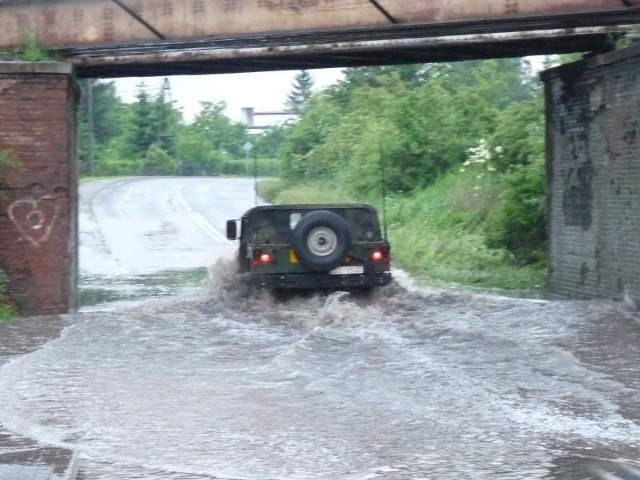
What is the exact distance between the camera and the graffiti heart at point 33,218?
683 inches

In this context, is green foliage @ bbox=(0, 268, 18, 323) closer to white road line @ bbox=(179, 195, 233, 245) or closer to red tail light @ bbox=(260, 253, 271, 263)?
red tail light @ bbox=(260, 253, 271, 263)

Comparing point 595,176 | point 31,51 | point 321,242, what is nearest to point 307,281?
point 321,242

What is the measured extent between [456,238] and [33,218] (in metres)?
14.9

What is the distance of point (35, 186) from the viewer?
17.4 m

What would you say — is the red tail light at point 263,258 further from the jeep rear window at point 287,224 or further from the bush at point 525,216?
the bush at point 525,216

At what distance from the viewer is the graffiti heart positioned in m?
17.3

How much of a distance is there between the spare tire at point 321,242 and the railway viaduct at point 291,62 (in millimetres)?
2408

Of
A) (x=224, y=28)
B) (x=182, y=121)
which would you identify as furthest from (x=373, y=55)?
(x=182, y=121)

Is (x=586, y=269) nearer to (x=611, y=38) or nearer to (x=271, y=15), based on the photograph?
(x=611, y=38)

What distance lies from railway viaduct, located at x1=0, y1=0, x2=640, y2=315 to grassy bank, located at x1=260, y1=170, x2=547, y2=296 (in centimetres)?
414

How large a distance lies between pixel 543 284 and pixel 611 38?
6.89 m

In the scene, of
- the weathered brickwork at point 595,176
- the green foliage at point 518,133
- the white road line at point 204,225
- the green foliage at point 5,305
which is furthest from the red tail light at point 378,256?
the white road line at point 204,225

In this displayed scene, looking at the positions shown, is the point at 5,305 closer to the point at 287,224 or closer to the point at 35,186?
the point at 35,186

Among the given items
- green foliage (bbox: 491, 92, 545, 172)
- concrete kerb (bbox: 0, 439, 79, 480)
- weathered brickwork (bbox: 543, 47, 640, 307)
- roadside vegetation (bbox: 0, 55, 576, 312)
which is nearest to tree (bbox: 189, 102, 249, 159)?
roadside vegetation (bbox: 0, 55, 576, 312)
